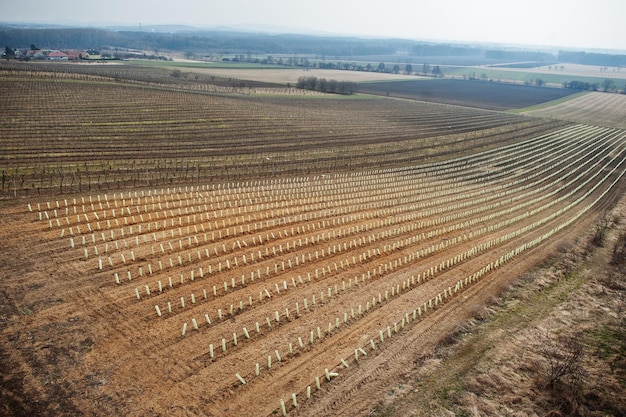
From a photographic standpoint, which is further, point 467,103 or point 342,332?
point 467,103

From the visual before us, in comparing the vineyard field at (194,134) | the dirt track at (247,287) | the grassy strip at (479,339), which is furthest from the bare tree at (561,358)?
the vineyard field at (194,134)

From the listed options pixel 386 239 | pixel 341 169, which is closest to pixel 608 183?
pixel 341 169

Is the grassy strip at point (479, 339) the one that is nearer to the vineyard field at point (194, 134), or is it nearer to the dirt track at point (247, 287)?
the dirt track at point (247, 287)

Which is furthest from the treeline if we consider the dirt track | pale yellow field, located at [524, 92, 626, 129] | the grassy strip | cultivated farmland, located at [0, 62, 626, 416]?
the grassy strip

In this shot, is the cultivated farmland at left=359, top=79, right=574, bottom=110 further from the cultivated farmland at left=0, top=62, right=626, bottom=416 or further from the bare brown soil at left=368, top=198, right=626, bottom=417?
the bare brown soil at left=368, top=198, right=626, bottom=417

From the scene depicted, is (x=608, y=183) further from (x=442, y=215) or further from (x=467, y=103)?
(x=467, y=103)

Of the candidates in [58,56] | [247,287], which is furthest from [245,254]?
[58,56]
